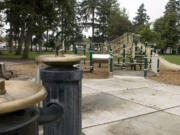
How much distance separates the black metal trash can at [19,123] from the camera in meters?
0.74

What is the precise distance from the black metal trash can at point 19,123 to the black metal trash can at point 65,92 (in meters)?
0.64

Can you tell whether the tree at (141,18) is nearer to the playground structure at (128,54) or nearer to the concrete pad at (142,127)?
the playground structure at (128,54)

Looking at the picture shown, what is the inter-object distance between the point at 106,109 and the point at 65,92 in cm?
235

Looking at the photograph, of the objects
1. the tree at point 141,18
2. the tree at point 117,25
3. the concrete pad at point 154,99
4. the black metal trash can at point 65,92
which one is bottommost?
the concrete pad at point 154,99

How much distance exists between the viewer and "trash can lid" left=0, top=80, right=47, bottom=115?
69 centimetres

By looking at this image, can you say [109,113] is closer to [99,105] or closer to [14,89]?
[99,105]

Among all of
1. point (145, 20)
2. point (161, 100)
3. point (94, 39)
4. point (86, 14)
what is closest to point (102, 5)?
point (86, 14)

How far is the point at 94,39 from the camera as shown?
54625 millimetres

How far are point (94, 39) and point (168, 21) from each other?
20.4 m

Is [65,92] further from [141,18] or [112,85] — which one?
[141,18]

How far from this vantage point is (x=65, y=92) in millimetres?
1575

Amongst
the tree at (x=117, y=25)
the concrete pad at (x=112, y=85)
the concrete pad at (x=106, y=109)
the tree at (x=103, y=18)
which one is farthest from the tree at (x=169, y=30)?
the concrete pad at (x=106, y=109)

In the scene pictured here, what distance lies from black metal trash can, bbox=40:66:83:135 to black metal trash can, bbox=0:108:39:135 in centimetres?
64

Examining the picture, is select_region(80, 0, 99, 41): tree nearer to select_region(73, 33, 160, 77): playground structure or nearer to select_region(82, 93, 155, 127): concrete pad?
select_region(73, 33, 160, 77): playground structure
